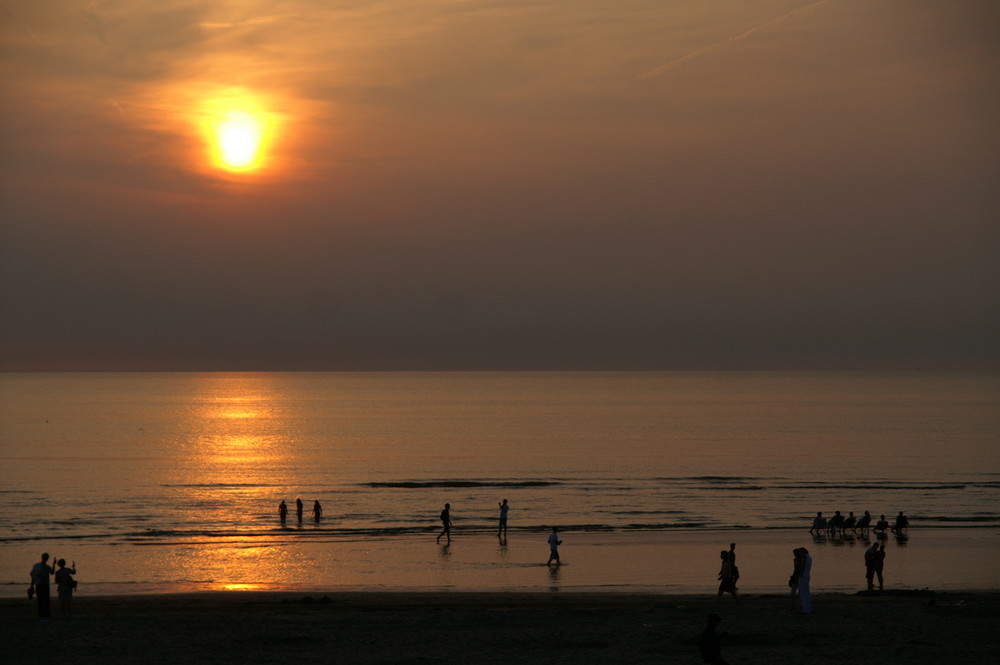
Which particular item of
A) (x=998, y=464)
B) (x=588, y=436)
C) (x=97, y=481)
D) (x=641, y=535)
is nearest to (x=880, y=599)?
(x=641, y=535)

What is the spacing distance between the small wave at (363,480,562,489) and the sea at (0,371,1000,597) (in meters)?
0.59

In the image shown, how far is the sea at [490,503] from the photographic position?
108 ft

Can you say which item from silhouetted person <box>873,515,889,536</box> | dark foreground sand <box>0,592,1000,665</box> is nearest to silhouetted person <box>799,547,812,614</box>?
dark foreground sand <box>0,592,1000,665</box>

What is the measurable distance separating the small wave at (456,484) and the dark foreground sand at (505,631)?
41.1 m

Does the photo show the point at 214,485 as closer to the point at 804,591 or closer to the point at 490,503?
the point at 490,503

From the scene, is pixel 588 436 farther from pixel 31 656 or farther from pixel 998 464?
pixel 31 656

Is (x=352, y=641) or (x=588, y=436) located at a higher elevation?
(x=588, y=436)

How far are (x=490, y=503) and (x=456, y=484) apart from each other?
462 inches

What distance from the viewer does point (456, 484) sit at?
Answer: 227ft

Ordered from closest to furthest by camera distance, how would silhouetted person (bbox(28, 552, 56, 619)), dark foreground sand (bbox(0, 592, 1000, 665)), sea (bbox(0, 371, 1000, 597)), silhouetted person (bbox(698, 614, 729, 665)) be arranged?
silhouetted person (bbox(698, 614, 729, 665)) → dark foreground sand (bbox(0, 592, 1000, 665)) → silhouetted person (bbox(28, 552, 56, 619)) → sea (bbox(0, 371, 1000, 597))

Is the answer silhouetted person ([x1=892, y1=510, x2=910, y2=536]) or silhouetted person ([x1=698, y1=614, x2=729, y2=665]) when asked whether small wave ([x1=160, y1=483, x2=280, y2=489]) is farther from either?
silhouetted person ([x1=698, y1=614, x2=729, y2=665])

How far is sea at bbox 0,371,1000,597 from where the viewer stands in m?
32.8

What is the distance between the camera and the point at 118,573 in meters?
33.2

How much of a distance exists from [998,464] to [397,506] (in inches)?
2165
